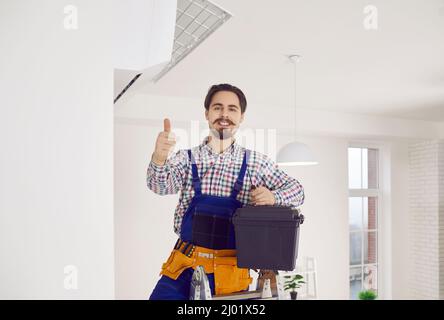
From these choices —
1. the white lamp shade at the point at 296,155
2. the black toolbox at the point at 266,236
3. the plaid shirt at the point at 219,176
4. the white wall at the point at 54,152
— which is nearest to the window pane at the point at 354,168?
the white lamp shade at the point at 296,155

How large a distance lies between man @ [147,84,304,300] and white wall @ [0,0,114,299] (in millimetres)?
343

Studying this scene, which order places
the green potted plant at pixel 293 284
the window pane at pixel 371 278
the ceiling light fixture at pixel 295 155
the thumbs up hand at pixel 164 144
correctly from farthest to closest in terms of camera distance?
1. the window pane at pixel 371 278
2. the green potted plant at pixel 293 284
3. the ceiling light fixture at pixel 295 155
4. the thumbs up hand at pixel 164 144

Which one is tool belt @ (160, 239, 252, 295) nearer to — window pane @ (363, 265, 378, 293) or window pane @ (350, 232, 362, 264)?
window pane @ (350, 232, 362, 264)

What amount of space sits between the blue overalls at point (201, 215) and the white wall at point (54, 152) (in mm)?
360

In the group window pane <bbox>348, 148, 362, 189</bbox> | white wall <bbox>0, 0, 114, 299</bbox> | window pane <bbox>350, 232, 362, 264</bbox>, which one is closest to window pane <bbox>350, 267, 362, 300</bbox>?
window pane <bbox>350, 232, 362, 264</bbox>

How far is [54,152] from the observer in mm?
1198

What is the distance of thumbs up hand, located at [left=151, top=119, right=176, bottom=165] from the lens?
1444mm

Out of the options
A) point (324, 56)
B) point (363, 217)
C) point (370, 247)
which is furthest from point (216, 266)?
point (370, 247)

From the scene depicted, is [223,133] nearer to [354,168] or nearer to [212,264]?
[212,264]

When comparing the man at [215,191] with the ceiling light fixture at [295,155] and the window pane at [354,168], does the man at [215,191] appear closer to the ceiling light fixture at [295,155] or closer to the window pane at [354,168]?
the ceiling light fixture at [295,155]

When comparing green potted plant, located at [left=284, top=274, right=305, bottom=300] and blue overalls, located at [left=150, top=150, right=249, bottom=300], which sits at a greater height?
blue overalls, located at [left=150, top=150, right=249, bottom=300]

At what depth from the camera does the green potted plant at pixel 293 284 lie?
4688mm

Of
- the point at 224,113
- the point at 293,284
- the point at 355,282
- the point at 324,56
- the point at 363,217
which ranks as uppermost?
the point at 324,56

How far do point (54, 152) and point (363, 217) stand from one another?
530 centimetres
